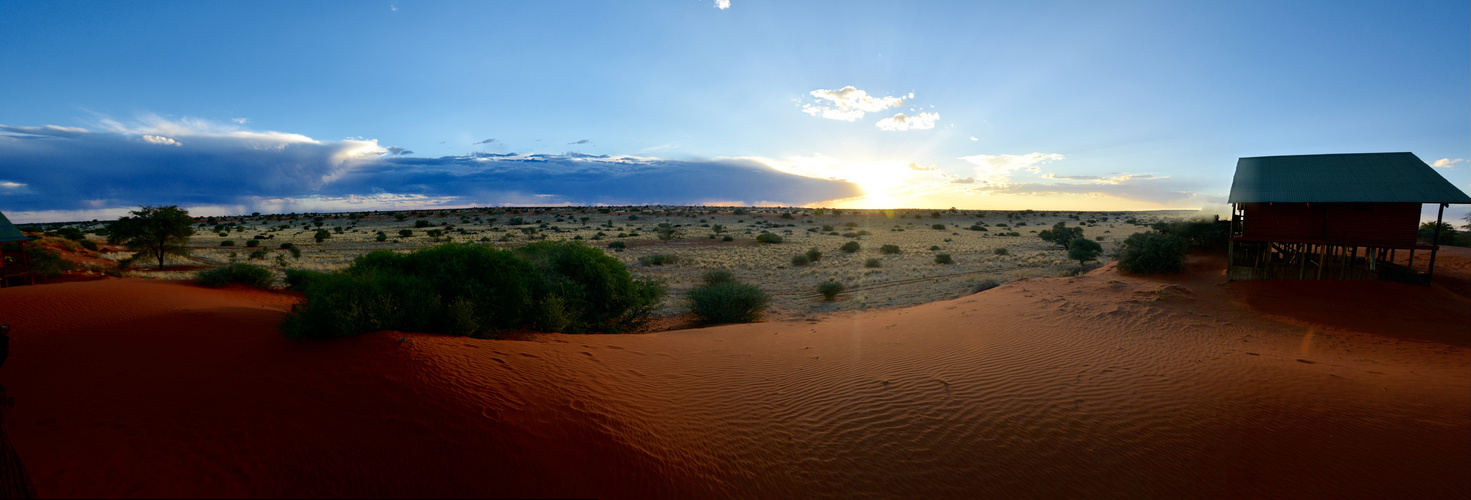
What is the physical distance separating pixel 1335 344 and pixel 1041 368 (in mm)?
8088

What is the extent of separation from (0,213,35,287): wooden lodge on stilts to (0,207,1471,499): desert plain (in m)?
7.30

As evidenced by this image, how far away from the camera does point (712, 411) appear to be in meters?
6.45

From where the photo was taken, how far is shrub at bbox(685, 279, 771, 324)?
14.1 metres

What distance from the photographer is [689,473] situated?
4969 millimetres

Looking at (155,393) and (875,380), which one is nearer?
(155,393)

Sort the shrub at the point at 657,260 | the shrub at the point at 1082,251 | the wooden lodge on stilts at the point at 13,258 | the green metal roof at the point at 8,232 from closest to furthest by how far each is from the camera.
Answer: the green metal roof at the point at 8,232 → the wooden lodge on stilts at the point at 13,258 → the shrub at the point at 1082,251 → the shrub at the point at 657,260

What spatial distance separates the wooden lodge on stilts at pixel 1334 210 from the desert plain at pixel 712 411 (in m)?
5.74

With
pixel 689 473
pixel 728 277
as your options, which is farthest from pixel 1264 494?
pixel 728 277

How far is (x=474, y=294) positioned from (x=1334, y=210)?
23.6 metres

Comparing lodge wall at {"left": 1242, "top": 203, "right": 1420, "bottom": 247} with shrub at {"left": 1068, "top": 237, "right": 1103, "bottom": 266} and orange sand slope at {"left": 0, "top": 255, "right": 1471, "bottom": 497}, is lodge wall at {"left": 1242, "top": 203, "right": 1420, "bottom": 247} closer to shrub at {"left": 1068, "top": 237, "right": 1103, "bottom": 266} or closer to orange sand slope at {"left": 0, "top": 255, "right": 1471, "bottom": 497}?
shrub at {"left": 1068, "top": 237, "right": 1103, "bottom": 266}

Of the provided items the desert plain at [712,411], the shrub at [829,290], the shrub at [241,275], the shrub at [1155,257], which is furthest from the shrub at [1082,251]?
the shrub at [241,275]

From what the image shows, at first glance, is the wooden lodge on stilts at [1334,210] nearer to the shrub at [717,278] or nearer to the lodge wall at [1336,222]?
the lodge wall at [1336,222]

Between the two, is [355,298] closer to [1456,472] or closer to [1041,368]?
[1041,368]

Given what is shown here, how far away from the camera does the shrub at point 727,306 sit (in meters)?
14.1
